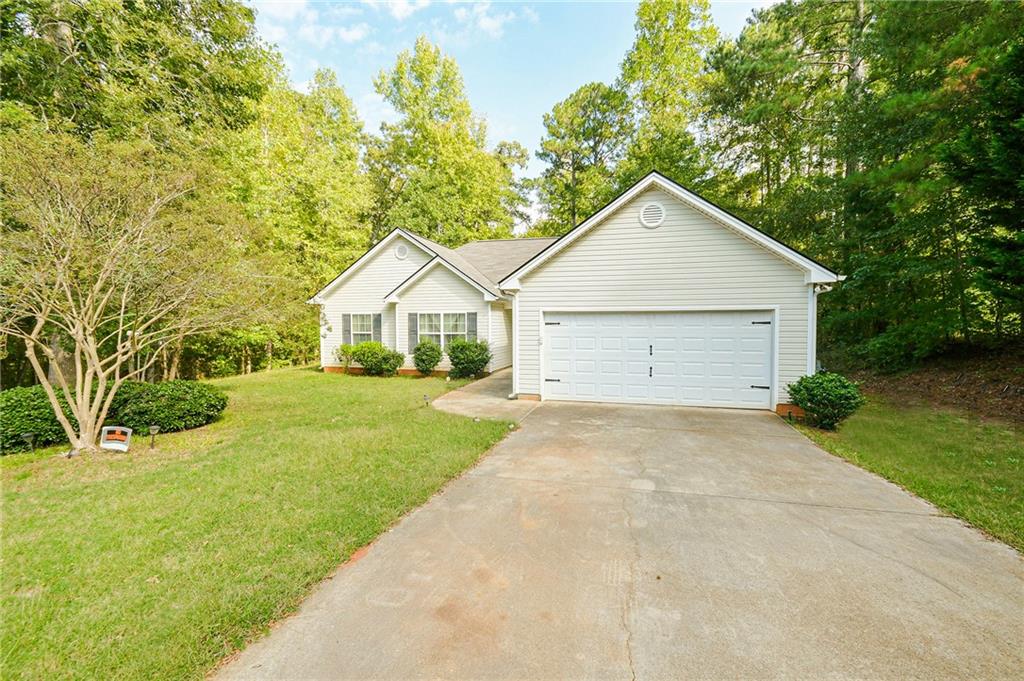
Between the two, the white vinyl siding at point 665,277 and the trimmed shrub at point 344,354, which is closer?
the white vinyl siding at point 665,277

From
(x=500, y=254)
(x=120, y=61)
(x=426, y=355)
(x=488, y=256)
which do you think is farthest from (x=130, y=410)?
(x=500, y=254)

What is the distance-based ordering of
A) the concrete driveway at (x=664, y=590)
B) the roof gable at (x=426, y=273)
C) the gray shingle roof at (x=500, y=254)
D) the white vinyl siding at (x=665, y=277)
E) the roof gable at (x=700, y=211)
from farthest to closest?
the gray shingle roof at (x=500, y=254) → the roof gable at (x=426, y=273) → the white vinyl siding at (x=665, y=277) → the roof gable at (x=700, y=211) → the concrete driveway at (x=664, y=590)

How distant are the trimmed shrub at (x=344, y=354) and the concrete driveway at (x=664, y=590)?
490 inches

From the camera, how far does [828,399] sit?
24.6ft

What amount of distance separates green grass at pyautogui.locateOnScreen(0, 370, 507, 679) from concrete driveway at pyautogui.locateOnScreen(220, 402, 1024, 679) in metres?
0.36

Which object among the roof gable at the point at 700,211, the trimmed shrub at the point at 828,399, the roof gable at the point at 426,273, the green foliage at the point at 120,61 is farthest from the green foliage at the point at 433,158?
the trimmed shrub at the point at 828,399

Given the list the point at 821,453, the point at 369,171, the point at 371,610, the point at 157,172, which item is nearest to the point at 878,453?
the point at 821,453

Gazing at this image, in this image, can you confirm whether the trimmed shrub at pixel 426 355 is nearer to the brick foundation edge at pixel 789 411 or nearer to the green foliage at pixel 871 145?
the brick foundation edge at pixel 789 411

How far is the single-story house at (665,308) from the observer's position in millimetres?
8797

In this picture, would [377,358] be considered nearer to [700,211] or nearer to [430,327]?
[430,327]

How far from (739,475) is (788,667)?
3.32 m

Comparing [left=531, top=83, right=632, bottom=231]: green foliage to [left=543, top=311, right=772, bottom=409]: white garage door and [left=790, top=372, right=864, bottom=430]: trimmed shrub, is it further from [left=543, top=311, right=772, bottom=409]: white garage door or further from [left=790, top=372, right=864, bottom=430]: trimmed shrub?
[left=790, top=372, right=864, bottom=430]: trimmed shrub

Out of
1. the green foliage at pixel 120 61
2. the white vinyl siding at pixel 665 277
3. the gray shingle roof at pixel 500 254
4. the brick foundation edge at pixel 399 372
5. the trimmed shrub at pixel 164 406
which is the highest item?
the green foliage at pixel 120 61

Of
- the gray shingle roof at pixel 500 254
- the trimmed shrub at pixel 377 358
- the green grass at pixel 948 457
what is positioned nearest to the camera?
the green grass at pixel 948 457
